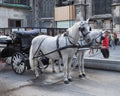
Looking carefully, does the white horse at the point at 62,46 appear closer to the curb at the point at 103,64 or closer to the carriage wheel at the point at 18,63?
the carriage wheel at the point at 18,63

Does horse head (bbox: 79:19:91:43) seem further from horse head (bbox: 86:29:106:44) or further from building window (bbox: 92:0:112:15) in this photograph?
building window (bbox: 92:0:112:15)

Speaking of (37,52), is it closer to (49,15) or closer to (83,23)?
(83,23)

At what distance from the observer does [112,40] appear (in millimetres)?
22594

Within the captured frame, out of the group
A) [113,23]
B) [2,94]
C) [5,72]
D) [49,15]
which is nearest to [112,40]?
A: [113,23]

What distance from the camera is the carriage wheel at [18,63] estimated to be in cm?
966

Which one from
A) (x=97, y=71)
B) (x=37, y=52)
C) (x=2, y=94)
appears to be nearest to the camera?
(x=2, y=94)

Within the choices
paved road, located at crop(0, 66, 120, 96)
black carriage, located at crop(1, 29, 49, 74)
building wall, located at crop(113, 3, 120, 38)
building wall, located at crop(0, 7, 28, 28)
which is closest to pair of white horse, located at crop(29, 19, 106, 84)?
paved road, located at crop(0, 66, 120, 96)

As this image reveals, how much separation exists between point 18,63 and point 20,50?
67 cm

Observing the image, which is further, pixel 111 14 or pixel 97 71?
pixel 111 14

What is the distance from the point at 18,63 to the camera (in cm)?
973

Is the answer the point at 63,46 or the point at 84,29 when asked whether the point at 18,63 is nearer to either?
the point at 63,46

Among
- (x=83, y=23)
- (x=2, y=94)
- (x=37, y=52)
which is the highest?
(x=83, y=23)

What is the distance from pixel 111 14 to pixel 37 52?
680 inches

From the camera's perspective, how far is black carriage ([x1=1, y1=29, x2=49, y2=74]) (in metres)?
9.69
